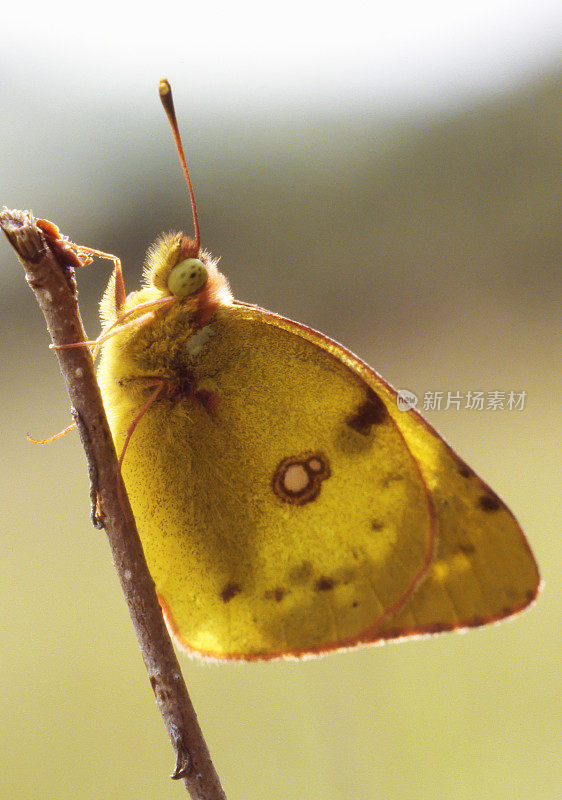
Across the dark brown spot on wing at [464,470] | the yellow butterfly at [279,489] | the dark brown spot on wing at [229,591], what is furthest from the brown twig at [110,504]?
the dark brown spot on wing at [464,470]

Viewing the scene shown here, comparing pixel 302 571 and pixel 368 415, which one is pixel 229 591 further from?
pixel 368 415

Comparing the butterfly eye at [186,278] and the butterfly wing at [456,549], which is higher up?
the butterfly eye at [186,278]

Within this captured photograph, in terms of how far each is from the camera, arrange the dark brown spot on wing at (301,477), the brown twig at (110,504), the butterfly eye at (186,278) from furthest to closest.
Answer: the dark brown spot on wing at (301,477) < the butterfly eye at (186,278) < the brown twig at (110,504)

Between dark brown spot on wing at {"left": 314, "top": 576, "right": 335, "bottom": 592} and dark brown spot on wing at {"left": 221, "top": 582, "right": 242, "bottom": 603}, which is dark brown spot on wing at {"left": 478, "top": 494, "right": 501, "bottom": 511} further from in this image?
dark brown spot on wing at {"left": 221, "top": 582, "right": 242, "bottom": 603}

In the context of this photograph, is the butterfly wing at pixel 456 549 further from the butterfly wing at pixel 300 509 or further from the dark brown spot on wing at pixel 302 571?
the dark brown spot on wing at pixel 302 571

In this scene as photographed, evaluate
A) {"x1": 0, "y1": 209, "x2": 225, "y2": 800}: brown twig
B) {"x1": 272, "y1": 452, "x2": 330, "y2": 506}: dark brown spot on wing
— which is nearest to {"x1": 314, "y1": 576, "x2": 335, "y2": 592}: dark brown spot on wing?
{"x1": 272, "y1": 452, "x2": 330, "y2": 506}: dark brown spot on wing
